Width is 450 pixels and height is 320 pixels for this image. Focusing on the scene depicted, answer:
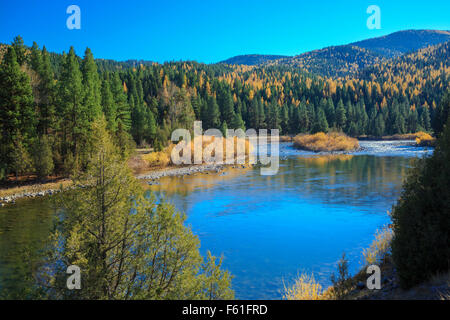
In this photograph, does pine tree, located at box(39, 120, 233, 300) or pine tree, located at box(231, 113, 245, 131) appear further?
pine tree, located at box(231, 113, 245, 131)

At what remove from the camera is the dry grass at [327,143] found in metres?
66.6

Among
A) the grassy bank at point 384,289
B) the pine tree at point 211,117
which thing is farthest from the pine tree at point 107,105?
the pine tree at point 211,117

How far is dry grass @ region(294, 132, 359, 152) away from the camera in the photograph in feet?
219

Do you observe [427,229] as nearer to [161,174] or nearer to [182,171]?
[161,174]

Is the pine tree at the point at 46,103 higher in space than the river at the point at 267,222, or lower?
higher

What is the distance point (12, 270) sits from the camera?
13930 millimetres

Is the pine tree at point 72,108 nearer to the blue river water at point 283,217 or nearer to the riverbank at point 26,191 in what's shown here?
the riverbank at point 26,191

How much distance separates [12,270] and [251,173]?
27942 mm

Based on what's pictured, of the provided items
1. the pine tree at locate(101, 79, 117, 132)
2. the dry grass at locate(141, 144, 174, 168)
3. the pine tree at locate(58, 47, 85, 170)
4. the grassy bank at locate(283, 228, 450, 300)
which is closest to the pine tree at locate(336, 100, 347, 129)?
the dry grass at locate(141, 144, 174, 168)

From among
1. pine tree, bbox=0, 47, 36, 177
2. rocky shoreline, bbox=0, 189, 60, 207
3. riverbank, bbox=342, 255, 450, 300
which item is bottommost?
rocky shoreline, bbox=0, 189, 60, 207

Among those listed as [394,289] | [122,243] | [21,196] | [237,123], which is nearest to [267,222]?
[394,289]

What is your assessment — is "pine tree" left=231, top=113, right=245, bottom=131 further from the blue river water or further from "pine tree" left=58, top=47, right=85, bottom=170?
"pine tree" left=58, top=47, right=85, bottom=170

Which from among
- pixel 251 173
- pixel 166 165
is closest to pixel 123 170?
pixel 251 173

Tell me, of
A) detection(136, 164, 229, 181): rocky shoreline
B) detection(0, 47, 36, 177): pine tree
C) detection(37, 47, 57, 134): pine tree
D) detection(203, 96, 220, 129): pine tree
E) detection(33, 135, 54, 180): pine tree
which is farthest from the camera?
detection(203, 96, 220, 129): pine tree
